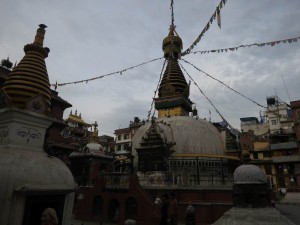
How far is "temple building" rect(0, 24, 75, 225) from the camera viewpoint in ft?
21.8

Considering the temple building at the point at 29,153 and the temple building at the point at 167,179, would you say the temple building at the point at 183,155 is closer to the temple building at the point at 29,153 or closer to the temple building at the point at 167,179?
the temple building at the point at 167,179

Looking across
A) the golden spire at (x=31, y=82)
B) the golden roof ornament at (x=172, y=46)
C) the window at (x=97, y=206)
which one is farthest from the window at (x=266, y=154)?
the golden spire at (x=31, y=82)

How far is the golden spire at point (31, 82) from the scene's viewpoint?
8164mm

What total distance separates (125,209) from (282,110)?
5414cm

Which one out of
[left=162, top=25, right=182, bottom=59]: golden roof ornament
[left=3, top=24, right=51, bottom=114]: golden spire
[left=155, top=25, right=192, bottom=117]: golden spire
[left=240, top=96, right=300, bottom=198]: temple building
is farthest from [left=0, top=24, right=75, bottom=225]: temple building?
[left=240, top=96, right=300, bottom=198]: temple building

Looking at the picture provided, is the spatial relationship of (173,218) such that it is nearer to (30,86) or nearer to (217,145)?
(30,86)

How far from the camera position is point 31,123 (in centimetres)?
820

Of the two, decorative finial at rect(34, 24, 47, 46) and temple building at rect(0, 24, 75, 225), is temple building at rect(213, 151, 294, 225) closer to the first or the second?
temple building at rect(0, 24, 75, 225)

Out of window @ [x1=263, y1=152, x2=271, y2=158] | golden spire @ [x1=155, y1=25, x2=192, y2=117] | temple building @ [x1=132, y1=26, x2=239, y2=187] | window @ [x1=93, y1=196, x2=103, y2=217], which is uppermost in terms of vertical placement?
golden spire @ [x1=155, y1=25, x2=192, y2=117]

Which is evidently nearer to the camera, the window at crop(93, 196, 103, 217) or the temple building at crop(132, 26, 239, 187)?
the window at crop(93, 196, 103, 217)

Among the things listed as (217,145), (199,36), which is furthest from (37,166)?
(217,145)

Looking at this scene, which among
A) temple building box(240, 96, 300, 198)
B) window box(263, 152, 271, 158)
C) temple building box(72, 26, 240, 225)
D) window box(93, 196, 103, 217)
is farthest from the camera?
window box(263, 152, 271, 158)

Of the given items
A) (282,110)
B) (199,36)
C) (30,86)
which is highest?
(282,110)

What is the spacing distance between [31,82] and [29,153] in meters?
2.37
